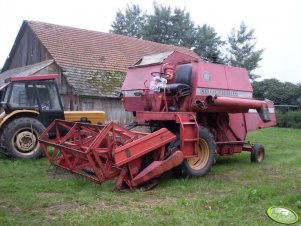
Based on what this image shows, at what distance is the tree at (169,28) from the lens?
3569cm

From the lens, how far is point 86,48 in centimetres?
2109

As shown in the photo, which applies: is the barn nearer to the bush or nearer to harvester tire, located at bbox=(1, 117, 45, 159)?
harvester tire, located at bbox=(1, 117, 45, 159)

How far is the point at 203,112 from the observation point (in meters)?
8.59

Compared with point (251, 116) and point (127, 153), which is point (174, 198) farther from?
point (251, 116)

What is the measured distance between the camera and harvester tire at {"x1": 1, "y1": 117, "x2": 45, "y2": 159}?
928 cm

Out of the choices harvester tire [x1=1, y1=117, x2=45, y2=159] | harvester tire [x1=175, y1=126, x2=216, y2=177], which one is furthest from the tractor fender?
harvester tire [x1=175, y1=126, x2=216, y2=177]

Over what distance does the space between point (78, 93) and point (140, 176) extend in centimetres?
1157

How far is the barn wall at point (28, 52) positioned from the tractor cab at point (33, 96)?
30.9 feet

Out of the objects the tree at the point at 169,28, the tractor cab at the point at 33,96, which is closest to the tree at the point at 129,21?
the tree at the point at 169,28

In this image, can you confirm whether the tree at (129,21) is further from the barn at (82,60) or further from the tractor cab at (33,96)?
the tractor cab at (33,96)

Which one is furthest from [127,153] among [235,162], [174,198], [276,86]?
[276,86]

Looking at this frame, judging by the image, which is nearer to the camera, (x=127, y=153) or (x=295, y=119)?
(x=127, y=153)

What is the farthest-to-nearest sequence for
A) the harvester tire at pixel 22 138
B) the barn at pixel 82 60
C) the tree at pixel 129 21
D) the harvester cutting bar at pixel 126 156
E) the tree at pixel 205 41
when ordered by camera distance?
the tree at pixel 129 21
the tree at pixel 205 41
the barn at pixel 82 60
the harvester tire at pixel 22 138
the harvester cutting bar at pixel 126 156

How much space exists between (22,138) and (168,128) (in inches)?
150
